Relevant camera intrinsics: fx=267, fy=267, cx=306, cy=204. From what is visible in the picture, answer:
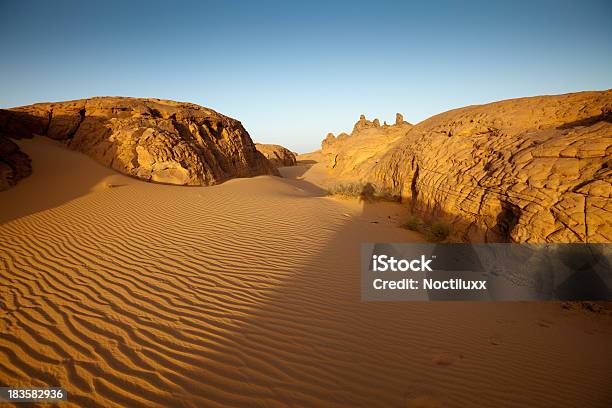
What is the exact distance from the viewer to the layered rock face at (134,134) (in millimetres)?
12164

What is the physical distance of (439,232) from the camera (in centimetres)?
648

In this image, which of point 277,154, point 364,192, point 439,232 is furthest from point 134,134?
point 277,154

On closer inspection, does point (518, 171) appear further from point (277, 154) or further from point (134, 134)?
point (277, 154)

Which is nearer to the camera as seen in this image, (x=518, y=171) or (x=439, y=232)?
(x=518, y=171)

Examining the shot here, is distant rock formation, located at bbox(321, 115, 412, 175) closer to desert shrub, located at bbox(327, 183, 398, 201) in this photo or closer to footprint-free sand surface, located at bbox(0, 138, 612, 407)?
desert shrub, located at bbox(327, 183, 398, 201)

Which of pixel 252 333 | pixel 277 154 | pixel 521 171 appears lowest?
pixel 252 333

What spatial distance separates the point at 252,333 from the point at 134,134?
12.8 metres

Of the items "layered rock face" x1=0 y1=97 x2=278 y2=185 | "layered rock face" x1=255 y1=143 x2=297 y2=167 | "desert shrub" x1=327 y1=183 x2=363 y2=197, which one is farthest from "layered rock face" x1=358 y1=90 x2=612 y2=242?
"layered rock face" x1=255 y1=143 x2=297 y2=167

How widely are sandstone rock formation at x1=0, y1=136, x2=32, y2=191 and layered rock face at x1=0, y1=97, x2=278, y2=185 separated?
2581 millimetres

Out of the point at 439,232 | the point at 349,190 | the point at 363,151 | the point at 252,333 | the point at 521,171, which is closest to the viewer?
the point at 252,333

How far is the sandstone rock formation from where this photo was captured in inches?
340

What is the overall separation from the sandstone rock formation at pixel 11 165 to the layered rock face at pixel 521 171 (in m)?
13.3

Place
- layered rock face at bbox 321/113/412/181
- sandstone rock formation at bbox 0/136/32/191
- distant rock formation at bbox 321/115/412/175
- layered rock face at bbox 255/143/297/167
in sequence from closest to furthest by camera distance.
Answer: sandstone rock formation at bbox 0/136/32/191 → layered rock face at bbox 321/113/412/181 → distant rock formation at bbox 321/115/412/175 → layered rock face at bbox 255/143/297/167

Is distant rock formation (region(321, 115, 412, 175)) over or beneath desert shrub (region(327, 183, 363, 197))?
over
